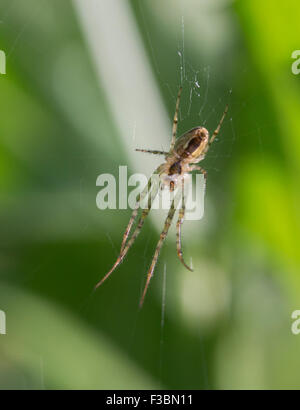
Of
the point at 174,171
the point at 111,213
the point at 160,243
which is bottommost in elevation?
the point at 160,243

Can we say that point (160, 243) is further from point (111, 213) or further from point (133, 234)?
point (111, 213)

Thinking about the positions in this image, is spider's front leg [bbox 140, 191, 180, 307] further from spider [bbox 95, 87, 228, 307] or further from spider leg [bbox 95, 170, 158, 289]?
spider leg [bbox 95, 170, 158, 289]

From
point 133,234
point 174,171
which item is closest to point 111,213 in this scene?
point 133,234

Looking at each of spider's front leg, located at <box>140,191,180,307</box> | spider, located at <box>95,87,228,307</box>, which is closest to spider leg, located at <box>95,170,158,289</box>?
spider, located at <box>95,87,228,307</box>

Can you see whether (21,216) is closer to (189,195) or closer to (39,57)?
(39,57)

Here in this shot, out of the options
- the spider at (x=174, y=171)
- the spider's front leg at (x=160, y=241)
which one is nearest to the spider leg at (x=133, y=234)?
the spider at (x=174, y=171)

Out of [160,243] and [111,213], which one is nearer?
[111,213]
